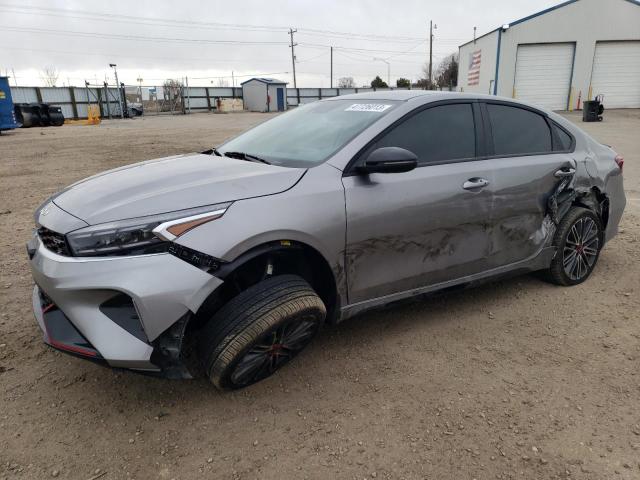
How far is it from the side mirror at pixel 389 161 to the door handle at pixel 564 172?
1.62 meters

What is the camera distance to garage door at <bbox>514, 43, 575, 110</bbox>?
2919 centimetres

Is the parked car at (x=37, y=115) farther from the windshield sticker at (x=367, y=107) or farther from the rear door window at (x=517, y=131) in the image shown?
the rear door window at (x=517, y=131)

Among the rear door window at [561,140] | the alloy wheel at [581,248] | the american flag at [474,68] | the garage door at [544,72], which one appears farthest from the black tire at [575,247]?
the american flag at [474,68]

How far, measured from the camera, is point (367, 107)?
3.30 m

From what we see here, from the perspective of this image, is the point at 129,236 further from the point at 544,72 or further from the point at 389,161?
the point at 544,72

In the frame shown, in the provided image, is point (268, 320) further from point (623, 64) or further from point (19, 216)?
point (623, 64)

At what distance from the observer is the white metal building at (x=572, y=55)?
93.6 ft

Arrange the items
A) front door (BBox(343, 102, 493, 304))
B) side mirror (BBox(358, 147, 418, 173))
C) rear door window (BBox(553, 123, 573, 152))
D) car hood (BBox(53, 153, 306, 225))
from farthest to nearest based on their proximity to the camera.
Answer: rear door window (BBox(553, 123, 573, 152))
front door (BBox(343, 102, 493, 304))
side mirror (BBox(358, 147, 418, 173))
car hood (BBox(53, 153, 306, 225))

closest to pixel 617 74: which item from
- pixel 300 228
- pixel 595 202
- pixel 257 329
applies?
pixel 595 202

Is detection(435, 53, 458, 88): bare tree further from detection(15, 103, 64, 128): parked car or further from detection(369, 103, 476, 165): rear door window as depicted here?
detection(369, 103, 476, 165): rear door window

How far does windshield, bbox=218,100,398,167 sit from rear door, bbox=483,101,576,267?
3.06ft

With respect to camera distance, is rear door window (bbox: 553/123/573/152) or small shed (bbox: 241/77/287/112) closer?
rear door window (bbox: 553/123/573/152)

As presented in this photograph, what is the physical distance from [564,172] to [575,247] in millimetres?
679

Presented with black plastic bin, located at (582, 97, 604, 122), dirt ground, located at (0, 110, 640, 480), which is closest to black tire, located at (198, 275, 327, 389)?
dirt ground, located at (0, 110, 640, 480)
